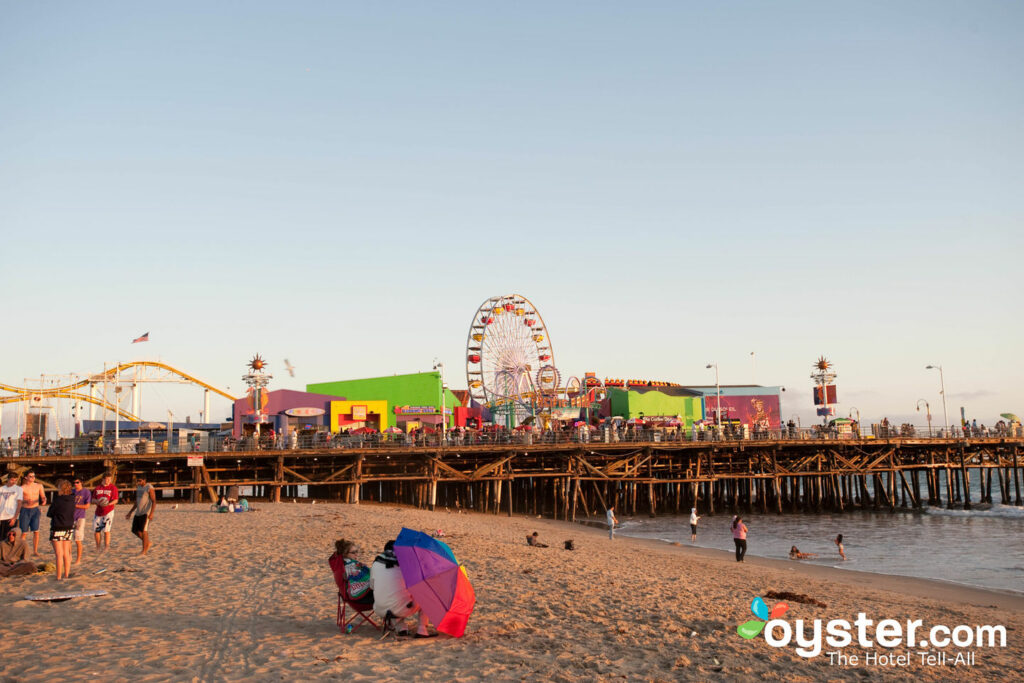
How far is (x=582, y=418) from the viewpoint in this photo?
67.1 m

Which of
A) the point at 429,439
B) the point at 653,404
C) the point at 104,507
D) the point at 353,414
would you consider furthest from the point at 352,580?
the point at 653,404

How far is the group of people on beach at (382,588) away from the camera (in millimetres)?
8828

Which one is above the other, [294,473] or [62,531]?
[62,531]

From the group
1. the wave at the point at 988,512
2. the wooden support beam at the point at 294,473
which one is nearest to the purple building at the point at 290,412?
the wooden support beam at the point at 294,473

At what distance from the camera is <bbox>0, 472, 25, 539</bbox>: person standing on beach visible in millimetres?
11898

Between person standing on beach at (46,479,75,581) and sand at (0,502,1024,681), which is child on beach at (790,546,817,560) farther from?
person standing on beach at (46,479,75,581)

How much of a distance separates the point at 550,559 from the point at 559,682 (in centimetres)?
994

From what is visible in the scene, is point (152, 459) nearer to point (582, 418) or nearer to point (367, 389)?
point (367, 389)

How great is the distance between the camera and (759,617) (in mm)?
11391

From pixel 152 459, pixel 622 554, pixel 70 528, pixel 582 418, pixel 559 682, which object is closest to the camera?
pixel 559 682

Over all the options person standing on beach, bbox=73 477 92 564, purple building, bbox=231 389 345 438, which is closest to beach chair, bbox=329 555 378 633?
person standing on beach, bbox=73 477 92 564

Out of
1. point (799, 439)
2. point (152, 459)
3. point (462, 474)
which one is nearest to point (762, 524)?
point (799, 439)

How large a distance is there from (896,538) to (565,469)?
1689cm

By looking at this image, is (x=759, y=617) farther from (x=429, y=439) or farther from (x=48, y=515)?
(x=429, y=439)
